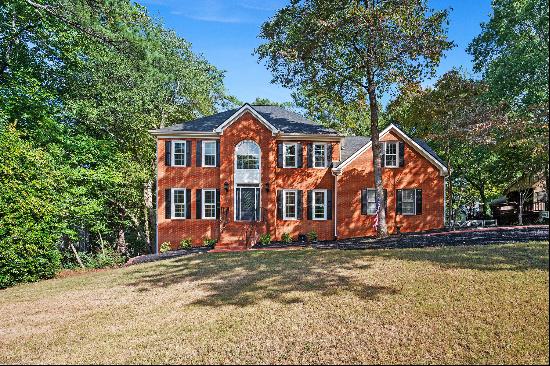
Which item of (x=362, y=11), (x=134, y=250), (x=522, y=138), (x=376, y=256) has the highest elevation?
(x=362, y=11)

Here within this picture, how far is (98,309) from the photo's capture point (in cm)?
761

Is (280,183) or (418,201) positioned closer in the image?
(418,201)

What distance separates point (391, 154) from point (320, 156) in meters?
4.17

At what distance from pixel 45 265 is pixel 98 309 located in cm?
723

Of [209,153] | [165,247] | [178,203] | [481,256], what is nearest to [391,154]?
[209,153]

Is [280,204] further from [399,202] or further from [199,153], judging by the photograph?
[399,202]

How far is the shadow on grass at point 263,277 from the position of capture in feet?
24.1

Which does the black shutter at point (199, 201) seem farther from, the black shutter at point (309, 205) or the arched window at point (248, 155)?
the black shutter at point (309, 205)

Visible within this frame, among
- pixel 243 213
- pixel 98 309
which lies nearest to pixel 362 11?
pixel 243 213

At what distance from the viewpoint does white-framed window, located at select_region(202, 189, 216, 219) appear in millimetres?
19359

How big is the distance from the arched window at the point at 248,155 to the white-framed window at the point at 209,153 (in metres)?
1.49

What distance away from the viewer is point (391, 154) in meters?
19.6

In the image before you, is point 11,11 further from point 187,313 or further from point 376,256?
point 376,256

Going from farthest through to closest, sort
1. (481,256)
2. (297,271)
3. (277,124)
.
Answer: (277,124), (297,271), (481,256)
